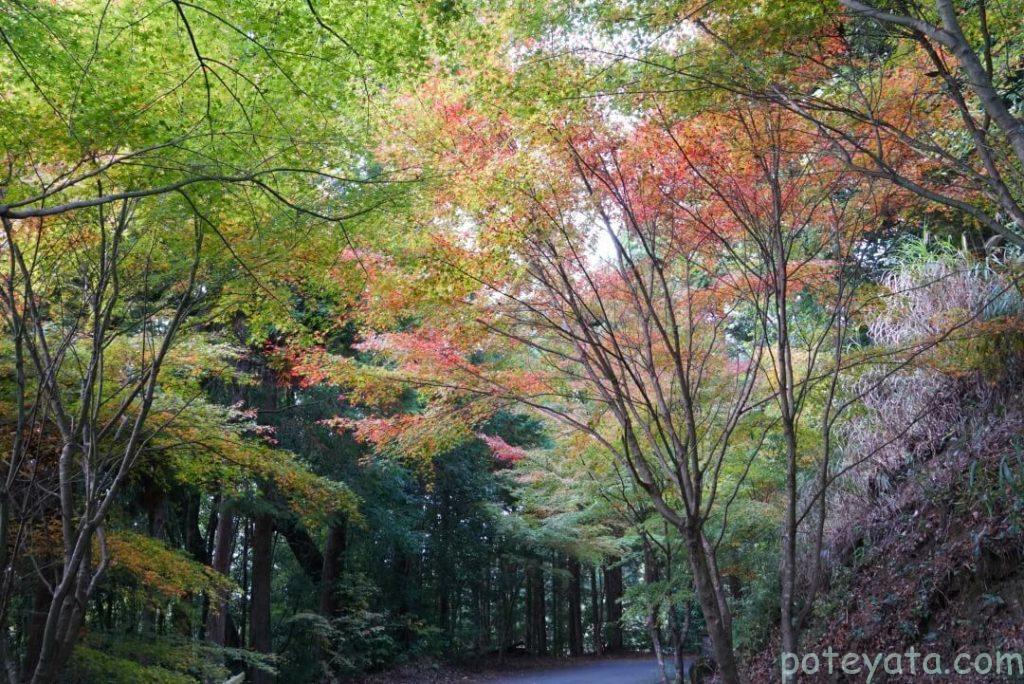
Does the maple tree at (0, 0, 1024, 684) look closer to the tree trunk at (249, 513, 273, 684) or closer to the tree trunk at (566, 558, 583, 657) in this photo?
the tree trunk at (249, 513, 273, 684)

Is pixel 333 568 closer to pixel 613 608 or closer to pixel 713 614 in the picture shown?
pixel 713 614

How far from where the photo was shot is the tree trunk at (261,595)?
11891mm

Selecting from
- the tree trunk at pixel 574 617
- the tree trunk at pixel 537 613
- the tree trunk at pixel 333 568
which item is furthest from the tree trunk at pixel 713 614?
the tree trunk at pixel 574 617

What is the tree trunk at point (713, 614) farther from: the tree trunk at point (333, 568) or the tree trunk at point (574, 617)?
the tree trunk at point (574, 617)

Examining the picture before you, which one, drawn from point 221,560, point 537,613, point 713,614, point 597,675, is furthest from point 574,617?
point 713,614

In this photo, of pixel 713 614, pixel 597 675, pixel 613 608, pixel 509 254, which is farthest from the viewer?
pixel 613 608

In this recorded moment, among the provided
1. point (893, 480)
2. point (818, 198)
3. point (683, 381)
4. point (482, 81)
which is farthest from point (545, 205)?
point (893, 480)

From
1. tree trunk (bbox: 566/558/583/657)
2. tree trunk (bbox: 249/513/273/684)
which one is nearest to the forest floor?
tree trunk (bbox: 566/558/583/657)

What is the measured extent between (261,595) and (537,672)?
26.1 feet

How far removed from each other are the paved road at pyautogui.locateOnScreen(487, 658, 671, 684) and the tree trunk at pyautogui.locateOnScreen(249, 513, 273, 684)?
5.71 meters

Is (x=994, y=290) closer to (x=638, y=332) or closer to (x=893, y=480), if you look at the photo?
(x=893, y=480)

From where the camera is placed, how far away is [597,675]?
1602cm

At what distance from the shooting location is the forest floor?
48.5 ft

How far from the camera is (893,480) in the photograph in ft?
27.8
